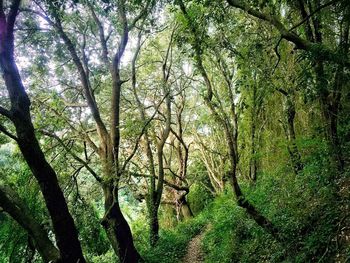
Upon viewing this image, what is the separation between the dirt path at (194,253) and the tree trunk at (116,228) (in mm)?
2419

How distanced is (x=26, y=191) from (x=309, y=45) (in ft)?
25.7

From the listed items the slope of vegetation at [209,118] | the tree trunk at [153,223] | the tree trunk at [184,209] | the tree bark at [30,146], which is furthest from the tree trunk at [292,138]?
the tree trunk at [184,209]

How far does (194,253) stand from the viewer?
41.6ft

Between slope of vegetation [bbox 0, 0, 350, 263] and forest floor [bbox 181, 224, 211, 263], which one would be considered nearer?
slope of vegetation [bbox 0, 0, 350, 263]

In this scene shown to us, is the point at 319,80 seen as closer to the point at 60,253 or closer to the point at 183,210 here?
the point at 60,253

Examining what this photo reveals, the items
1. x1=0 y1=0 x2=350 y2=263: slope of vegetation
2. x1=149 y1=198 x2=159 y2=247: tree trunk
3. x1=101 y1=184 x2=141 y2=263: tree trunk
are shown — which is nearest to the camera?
x1=0 y1=0 x2=350 y2=263: slope of vegetation

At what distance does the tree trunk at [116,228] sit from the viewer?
990 cm

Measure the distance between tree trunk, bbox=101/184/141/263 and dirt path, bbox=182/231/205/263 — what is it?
2.42 m

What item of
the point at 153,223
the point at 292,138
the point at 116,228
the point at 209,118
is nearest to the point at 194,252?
the point at 153,223

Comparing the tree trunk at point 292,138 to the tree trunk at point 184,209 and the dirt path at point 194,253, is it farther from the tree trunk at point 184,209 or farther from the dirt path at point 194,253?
the tree trunk at point 184,209

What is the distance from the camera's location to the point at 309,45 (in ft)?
15.9

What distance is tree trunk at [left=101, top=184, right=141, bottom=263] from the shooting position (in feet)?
32.5

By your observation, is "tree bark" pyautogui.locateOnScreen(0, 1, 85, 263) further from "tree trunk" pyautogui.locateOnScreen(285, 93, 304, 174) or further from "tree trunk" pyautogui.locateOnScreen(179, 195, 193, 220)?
"tree trunk" pyautogui.locateOnScreen(179, 195, 193, 220)

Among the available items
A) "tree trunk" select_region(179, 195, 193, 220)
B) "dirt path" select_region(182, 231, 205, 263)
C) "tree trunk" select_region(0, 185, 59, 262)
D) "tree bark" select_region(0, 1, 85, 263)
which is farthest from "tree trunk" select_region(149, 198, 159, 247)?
"tree trunk" select_region(179, 195, 193, 220)
